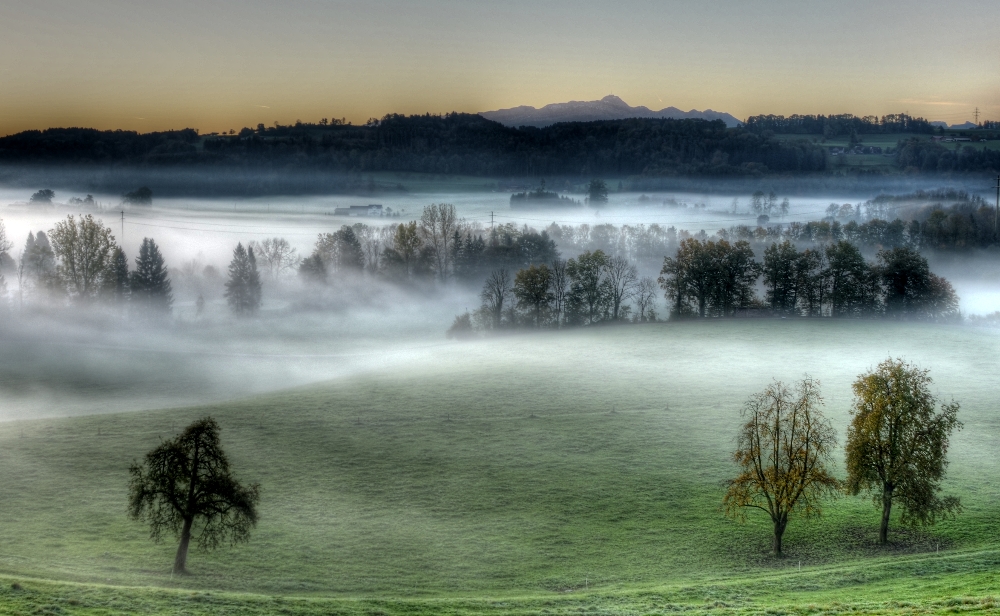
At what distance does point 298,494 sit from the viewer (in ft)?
161

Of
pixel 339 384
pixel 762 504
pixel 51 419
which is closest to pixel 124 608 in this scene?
pixel 762 504

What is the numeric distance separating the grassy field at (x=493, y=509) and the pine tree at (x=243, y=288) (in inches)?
1802

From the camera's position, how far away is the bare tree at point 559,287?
10775cm

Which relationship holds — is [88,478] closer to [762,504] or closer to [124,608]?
[124,608]

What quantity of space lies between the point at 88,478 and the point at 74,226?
77927 millimetres

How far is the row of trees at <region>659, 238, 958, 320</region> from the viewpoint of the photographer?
106 metres

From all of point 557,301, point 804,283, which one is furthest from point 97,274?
point 804,283

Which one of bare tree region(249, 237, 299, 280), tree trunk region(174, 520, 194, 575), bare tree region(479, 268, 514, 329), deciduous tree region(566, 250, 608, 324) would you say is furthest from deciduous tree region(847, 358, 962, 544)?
bare tree region(249, 237, 299, 280)

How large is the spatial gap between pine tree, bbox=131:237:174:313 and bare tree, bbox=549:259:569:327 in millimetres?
53124

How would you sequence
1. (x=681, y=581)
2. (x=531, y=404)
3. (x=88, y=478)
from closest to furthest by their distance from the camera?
(x=681, y=581), (x=88, y=478), (x=531, y=404)

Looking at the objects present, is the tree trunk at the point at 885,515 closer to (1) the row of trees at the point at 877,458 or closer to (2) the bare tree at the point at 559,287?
(1) the row of trees at the point at 877,458

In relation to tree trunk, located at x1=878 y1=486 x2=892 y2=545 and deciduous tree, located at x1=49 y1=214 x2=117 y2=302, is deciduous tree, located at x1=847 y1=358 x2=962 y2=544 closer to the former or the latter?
tree trunk, located at x1=878 y1=486 x2=892 y2=545

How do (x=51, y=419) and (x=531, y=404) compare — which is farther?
(x=531, y=404)

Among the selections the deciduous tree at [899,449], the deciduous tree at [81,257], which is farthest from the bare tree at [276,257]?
the deciduous tree at [899,449]
